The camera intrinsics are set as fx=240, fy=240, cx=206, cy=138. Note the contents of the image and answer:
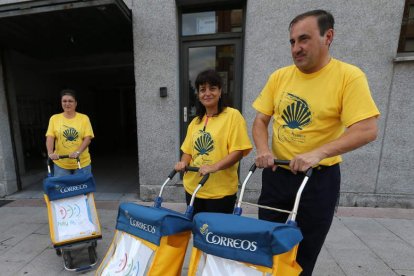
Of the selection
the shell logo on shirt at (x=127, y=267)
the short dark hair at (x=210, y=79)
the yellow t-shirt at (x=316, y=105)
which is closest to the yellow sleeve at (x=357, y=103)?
the yellow t-shirt at (x=316, y=105)

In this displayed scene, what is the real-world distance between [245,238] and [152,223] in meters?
0.57

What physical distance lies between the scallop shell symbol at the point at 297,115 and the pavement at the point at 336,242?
1687mm

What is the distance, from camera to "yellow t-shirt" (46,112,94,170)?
282cm

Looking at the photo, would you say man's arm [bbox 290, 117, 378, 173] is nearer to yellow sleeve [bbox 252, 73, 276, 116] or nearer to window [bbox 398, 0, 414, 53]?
yellow sleeve [bbox 252, 73, 276, 116]

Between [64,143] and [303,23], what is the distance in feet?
9.10

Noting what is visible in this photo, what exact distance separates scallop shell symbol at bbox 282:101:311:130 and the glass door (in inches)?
92.0

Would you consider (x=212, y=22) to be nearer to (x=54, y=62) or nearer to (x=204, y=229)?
(x=204, y=229)

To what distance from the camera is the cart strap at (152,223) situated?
1357 mm

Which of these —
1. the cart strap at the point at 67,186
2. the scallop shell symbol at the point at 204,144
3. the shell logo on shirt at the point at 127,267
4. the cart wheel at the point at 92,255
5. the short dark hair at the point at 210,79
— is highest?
the short dark hair at the point at 210,79

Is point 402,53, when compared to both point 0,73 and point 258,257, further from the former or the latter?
point 0,73

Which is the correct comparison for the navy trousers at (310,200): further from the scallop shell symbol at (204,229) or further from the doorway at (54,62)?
the doorway at (54,62)

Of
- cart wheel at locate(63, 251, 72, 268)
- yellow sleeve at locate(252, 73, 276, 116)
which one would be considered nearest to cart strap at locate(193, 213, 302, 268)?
yellow sleeve at locate(252, 73, 276, 116)

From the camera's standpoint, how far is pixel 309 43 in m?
1.25

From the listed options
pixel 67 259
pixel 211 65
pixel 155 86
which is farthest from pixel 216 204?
pixel 211 65
